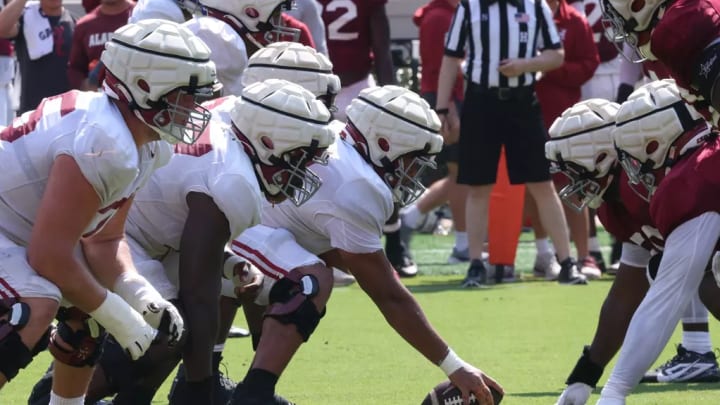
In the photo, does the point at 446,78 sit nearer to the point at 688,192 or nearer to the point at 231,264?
the point at 231,264

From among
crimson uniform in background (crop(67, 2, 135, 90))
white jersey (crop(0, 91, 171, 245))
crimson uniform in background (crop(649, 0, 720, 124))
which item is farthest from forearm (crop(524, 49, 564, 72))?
white jersey (crop(0, 91, 171, 245))

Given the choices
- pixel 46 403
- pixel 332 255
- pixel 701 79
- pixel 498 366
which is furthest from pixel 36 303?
pixel 498 366

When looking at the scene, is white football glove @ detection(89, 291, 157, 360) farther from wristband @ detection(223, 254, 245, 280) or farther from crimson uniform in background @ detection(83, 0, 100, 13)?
crimson uniform in background @ detection(83, 0, 100, 13)

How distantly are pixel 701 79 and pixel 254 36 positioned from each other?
237 cm

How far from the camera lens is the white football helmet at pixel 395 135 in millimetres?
5098

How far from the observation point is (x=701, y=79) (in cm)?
428

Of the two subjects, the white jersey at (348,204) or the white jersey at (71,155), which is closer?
the white jersey at (71,155)

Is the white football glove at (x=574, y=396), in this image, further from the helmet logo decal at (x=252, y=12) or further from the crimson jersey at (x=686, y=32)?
the helmet logo decal at (x=252, y=12)

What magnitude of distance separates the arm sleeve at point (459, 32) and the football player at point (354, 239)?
3891 millimetres

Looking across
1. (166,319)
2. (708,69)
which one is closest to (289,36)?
(166,319)

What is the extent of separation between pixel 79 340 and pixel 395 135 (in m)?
1.26

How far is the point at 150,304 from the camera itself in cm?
Result: 442

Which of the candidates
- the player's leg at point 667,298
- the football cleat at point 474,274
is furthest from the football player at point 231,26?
the football cleat at point 474,274

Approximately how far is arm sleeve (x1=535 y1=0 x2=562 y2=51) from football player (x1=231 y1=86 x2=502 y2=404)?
399 centimetres
